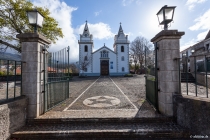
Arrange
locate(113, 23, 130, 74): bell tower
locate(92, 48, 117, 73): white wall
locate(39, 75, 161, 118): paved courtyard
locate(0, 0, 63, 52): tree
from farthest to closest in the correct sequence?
locate(113, 23, 130, 74): bell tower, locate(92, 48, 117, 73): white wall, locate(0, 0, 63, 52): tree, locate(39, 75, 161, 118): paved courtyard

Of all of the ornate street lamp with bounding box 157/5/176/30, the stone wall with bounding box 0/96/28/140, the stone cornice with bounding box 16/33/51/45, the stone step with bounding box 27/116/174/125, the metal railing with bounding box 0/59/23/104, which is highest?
the ornate street lamp with bounding box 157/5/176/30

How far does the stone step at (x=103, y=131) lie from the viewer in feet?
9.27

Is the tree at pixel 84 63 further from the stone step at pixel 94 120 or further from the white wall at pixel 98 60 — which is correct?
the stone step at pixel 94 120

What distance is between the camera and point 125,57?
35.5 meters

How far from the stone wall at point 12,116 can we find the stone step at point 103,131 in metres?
0.16

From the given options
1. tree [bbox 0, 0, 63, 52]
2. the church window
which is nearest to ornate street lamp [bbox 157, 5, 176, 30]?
tree [bbox 0, 0, 63, 52]

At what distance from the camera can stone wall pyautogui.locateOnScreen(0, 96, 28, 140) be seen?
8.62ft

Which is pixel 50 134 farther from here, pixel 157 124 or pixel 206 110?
pixel 206 110

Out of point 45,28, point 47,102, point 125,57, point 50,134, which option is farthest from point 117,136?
point 125,57

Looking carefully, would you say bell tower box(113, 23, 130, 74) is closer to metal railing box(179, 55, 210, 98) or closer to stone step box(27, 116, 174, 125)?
metal railing box(179, 55, 210, 98)

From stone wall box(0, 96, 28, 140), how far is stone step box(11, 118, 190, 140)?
0.16m

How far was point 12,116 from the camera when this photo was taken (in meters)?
2.88

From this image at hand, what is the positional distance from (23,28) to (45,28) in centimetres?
224

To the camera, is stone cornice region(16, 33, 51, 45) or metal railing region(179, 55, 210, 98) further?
stone cornice region(16, 33, 51, 45)
